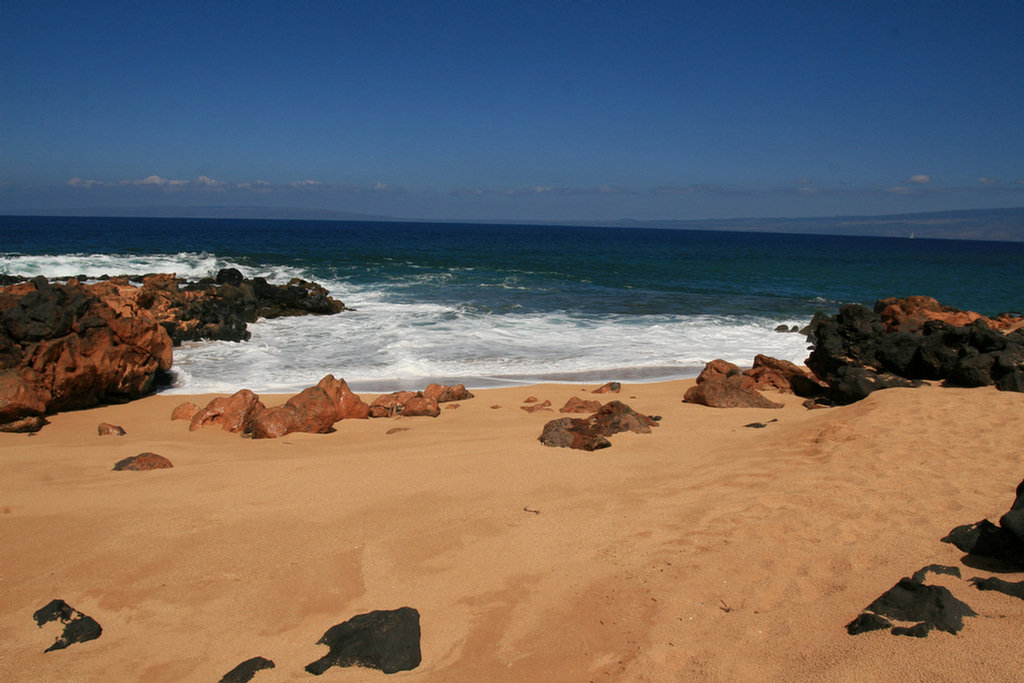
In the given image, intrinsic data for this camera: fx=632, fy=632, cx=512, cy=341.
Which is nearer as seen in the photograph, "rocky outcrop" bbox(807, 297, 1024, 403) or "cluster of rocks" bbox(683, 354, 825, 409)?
"rocky outcrop" bbox(807, 297, 1024, 403)

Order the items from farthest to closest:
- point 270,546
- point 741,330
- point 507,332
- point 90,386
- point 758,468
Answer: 1. point 741,330
2. point 507,332
3. point 90,386
4. point 758,468
5. point 270,546

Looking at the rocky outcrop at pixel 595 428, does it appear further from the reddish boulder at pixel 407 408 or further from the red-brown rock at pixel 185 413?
the red-brown rock at pixel 185 413

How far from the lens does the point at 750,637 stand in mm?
2943

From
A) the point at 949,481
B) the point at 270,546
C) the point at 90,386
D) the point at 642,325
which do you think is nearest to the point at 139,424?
the point at 90,386

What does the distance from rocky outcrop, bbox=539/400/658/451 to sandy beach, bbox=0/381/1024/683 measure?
33cm

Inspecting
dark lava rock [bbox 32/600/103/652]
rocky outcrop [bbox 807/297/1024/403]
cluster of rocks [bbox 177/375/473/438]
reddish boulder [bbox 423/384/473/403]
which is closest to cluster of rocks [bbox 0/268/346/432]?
cluster of rocks [bbox 177/375/473/438]

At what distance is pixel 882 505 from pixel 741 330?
47.7 ft

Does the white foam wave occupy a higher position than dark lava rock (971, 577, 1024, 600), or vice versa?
dark lava rock (971, 577, 1024, 600)

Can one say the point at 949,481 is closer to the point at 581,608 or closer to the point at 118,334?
the point at 581,608

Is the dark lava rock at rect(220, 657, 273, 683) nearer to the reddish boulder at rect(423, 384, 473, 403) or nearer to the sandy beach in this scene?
the sandy beach

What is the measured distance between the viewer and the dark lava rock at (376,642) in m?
2.95

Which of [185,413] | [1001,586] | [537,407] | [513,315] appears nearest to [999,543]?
[1001,586]

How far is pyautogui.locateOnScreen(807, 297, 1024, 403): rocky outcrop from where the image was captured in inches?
340

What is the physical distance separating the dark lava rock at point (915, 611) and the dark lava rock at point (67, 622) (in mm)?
3649
